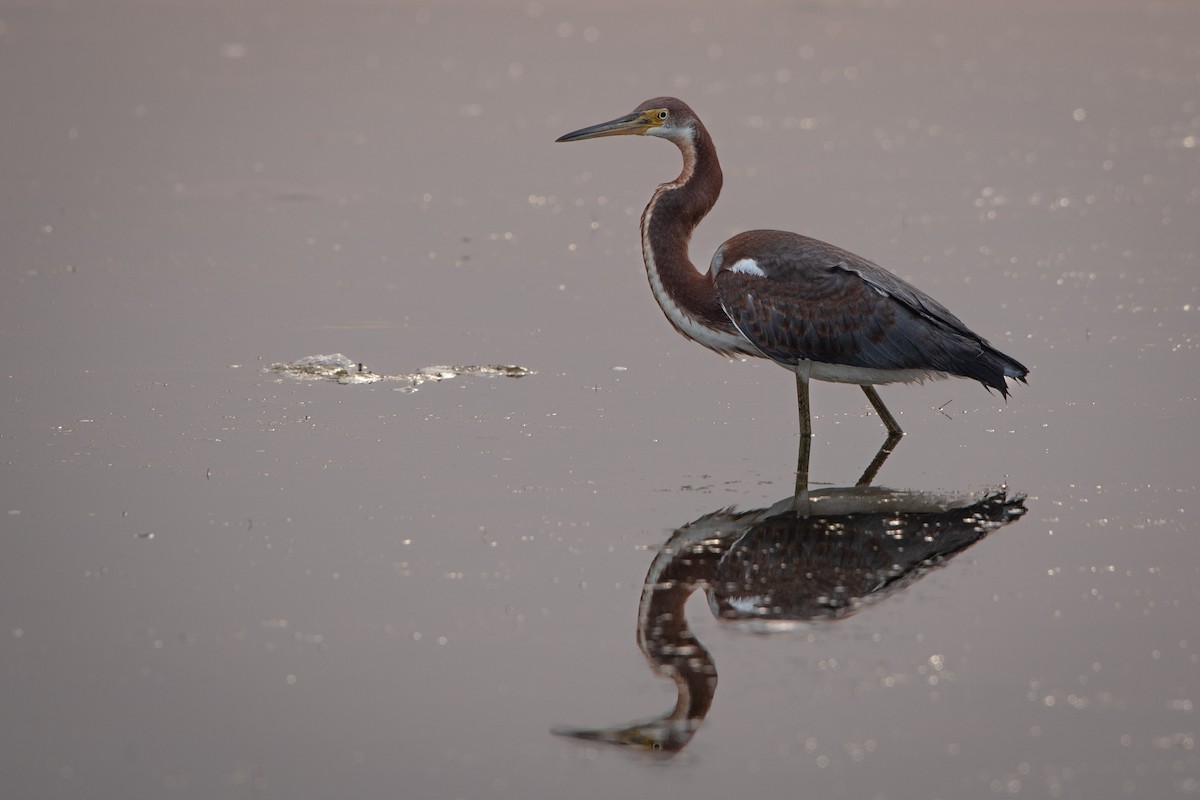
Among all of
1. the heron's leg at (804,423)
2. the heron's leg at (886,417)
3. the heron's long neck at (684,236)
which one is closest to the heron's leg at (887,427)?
the heron's leg at (886,417)

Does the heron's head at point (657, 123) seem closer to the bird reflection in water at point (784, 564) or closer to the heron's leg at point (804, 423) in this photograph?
the heron's leg at point (804, 423)

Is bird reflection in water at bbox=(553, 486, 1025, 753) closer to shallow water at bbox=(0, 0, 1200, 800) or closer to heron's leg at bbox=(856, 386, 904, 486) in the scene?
shallow water at bbox=(0, 0, 1200, 800)

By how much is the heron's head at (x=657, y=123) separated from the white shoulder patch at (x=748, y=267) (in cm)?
114

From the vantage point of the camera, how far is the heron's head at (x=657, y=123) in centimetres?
906

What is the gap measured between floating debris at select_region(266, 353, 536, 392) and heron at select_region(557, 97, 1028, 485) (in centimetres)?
121

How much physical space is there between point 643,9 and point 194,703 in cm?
2040

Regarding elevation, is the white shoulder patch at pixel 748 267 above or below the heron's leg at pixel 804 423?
above

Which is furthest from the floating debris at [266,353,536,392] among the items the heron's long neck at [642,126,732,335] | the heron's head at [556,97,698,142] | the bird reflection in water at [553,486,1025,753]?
the bird reflection in water at [553,486,1025,753]

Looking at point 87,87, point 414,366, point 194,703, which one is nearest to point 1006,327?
point 414,366

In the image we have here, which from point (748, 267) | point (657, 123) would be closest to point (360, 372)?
point (657, 123)

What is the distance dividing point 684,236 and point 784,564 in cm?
276

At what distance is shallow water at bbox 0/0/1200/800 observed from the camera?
510cm

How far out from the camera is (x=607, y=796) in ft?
15.6

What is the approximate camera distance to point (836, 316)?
8.03 m
